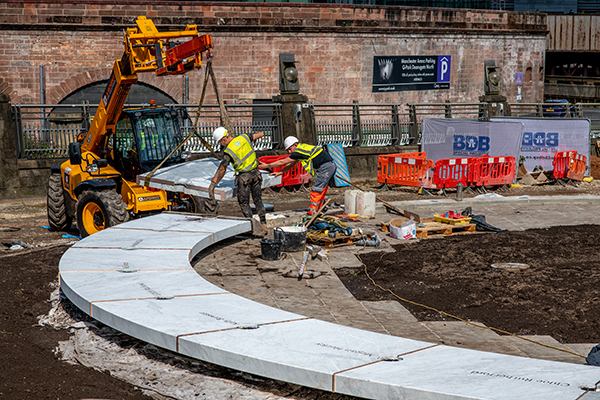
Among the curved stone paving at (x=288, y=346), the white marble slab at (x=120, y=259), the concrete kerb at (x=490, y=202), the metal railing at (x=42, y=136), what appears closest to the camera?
the curved stone paving at (x=288, y=346)

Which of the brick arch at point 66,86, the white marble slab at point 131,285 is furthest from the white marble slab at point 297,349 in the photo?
the brick arch at point 66,86

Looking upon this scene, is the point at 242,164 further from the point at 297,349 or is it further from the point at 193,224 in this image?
the point at 297,349

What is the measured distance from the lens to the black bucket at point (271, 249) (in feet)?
38.9

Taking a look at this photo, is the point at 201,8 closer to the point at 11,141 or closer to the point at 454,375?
the point at 11,141

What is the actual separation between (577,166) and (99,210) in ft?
53.1

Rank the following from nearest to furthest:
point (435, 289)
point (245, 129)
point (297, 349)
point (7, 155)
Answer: point (297, 349) → point (435, 289) → point (7, 155) → point (245, 129)

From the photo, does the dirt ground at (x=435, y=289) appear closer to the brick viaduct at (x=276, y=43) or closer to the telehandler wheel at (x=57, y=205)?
the telehandler wheel at (x=57, y=205)

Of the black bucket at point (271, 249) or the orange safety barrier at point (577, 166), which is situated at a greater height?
the orange safety barrier at point (577, 166)

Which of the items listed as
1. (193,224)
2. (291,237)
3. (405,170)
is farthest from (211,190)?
(405,170)

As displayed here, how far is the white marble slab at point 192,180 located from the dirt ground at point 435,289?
7.50ft

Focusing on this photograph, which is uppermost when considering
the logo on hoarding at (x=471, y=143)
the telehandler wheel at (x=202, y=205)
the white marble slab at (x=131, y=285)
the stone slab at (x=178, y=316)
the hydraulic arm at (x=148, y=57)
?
the hydraulic arm at (x=148, y=57)

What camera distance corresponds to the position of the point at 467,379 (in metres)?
5.82

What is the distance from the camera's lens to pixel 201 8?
94.7ft

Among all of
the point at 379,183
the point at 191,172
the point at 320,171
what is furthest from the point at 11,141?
the point at 379,183
